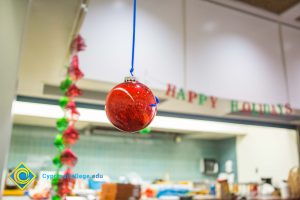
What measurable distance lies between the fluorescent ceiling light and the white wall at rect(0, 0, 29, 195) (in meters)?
0.71

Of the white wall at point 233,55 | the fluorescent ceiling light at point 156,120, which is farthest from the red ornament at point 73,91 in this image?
the white wall at point 233,55

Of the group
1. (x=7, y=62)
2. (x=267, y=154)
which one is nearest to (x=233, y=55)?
(x=267, y=154)

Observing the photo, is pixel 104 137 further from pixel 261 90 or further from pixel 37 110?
pixel 261 90

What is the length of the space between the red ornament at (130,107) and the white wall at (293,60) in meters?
1.85

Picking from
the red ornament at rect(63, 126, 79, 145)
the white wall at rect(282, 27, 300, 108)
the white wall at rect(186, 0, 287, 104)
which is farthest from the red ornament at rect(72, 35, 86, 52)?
the white wall at rect(282, 27, 300, 108)

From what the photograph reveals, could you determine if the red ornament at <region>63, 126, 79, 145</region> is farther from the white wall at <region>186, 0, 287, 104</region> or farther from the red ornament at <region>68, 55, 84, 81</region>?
the white wall at <region>186, 0, 287, 104</region>

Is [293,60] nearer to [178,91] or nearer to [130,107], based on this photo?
[178,91]

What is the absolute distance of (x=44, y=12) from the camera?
0.90 m

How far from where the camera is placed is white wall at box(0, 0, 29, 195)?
2.24 feet

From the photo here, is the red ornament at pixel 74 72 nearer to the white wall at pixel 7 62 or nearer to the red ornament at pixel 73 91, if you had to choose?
the red ornament at pixel 73 91

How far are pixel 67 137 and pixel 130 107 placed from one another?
58 centimetres

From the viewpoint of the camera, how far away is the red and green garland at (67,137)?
2.78ft

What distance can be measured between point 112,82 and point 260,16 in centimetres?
132

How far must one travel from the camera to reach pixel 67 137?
1.04m
